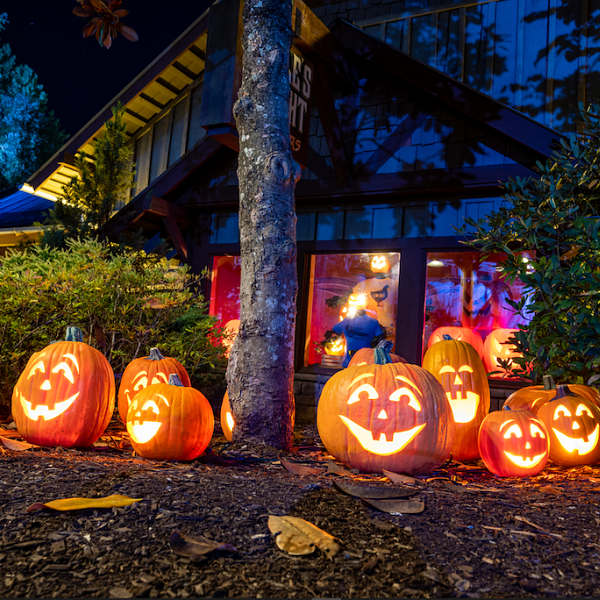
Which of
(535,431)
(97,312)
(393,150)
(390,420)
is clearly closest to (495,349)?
(393,150)

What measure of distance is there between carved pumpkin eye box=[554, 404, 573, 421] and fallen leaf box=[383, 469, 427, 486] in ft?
4.22

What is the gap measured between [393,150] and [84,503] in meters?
5.76

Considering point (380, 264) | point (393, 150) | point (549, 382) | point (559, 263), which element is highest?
point (393, 150)

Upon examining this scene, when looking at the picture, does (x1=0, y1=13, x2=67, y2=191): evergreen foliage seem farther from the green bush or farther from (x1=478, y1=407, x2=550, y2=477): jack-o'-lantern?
(x1=478, y1=407, x2=550, y2=477): jack-o'-lantern

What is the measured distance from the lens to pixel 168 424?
126 inches

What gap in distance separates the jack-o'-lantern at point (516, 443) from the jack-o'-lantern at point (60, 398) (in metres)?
2.80

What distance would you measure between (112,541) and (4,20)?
30.0 m

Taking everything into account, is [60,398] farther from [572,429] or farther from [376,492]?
[572,429]

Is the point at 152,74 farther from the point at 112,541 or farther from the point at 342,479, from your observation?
the point at 112,541

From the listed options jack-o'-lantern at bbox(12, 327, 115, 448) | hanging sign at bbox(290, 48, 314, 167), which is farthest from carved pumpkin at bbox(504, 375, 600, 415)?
hanging sign at bbox(290, 48, 314, 167)

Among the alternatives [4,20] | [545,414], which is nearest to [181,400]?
[545,414]

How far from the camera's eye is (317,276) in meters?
7.06

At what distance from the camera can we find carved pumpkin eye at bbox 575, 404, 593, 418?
11.5 ft

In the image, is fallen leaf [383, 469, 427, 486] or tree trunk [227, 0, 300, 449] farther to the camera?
tree trunk [227, 0, 300, 449]
